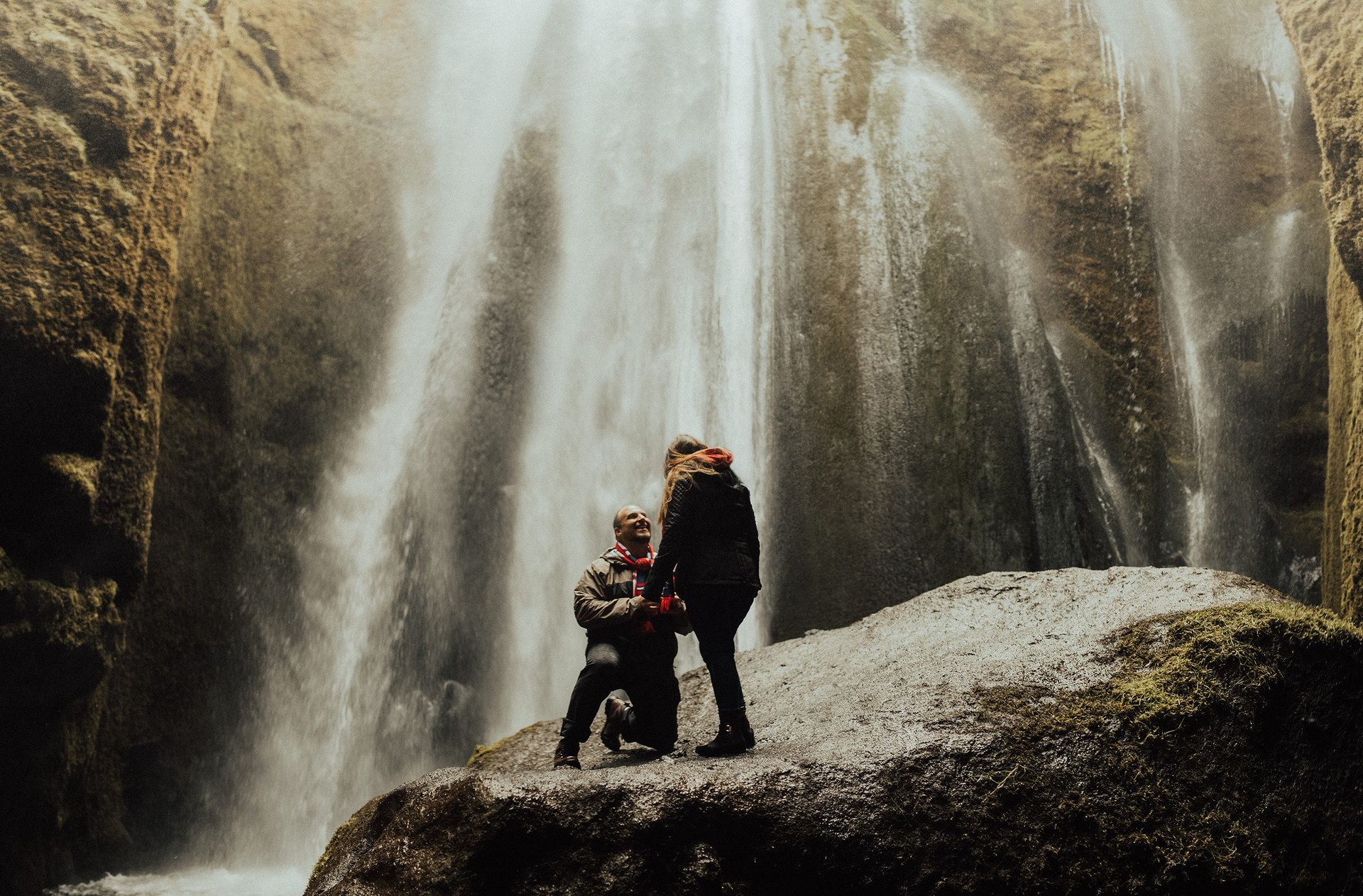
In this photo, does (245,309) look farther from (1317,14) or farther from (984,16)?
(1317,14)

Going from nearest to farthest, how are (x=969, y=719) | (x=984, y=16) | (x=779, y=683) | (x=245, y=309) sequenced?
(x=969, y=719) → (x=779, y=683) → (x=245, y=309) → (x=984, y=16)

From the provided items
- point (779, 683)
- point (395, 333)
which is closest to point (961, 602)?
point (779, 683)

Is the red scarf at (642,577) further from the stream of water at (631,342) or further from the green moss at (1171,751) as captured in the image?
the stream of water at (631,342)

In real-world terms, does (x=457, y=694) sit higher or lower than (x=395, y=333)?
lower

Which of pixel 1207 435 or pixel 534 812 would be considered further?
pixel 1207 435

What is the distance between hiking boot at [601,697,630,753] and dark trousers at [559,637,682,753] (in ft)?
0.08

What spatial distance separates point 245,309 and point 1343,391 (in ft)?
32.5

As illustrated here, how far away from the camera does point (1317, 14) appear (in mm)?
7520

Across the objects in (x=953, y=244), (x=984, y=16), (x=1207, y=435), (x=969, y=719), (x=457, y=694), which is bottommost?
(x=457, y=694)

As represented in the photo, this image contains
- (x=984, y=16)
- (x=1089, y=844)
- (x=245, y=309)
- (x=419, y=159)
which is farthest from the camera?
(x=984, y=16)

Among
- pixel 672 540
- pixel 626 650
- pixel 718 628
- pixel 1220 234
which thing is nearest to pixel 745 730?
pixel 718 628

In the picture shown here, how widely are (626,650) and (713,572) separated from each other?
52 cm

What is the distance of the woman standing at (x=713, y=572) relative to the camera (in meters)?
3.23

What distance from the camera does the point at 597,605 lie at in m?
3.37
